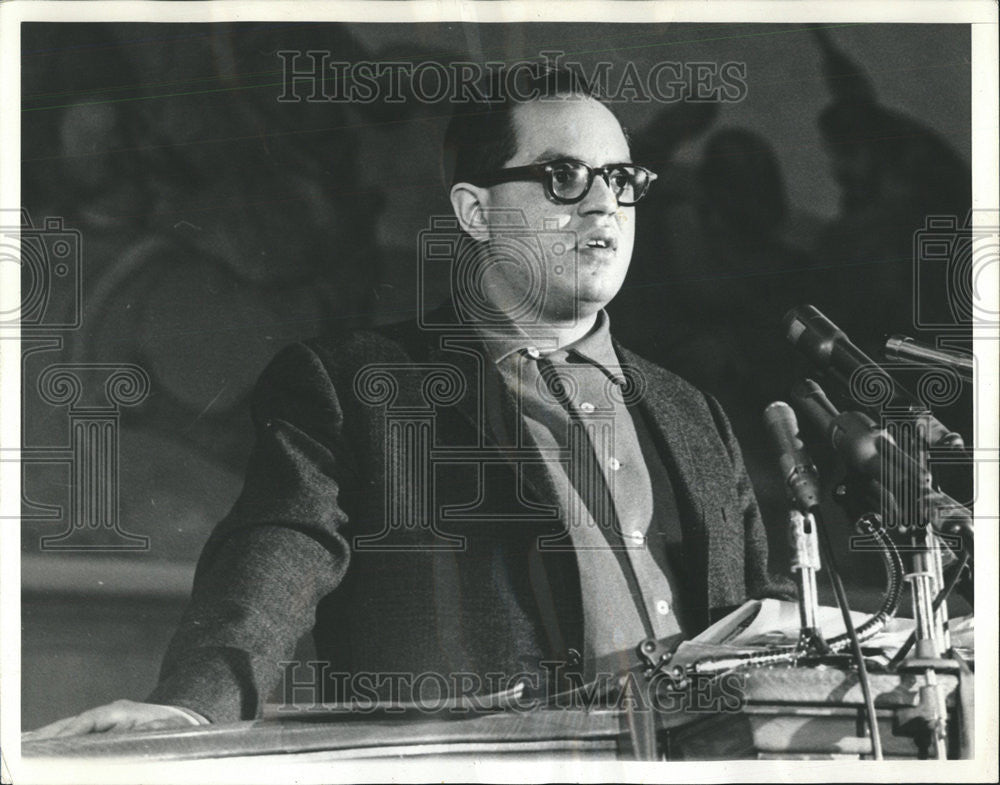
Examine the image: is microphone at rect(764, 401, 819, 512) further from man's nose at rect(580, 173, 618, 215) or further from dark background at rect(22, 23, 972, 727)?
man's nose at rect(580, 173, 618, 215)

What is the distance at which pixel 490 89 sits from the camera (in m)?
3.30

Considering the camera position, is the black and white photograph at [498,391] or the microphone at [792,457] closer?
the black and white photograph at [498,391]

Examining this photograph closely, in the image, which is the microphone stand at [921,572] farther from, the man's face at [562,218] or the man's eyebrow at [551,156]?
the man's eyebrow at [551,156]

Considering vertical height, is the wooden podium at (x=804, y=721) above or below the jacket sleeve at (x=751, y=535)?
below

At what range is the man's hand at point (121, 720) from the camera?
3.06 metres

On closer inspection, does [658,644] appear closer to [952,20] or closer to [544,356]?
[544,356]

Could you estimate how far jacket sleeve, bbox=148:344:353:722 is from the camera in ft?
10.1

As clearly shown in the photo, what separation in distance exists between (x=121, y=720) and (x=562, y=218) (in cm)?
161

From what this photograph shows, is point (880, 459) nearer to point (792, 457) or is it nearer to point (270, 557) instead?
point (792, 457)

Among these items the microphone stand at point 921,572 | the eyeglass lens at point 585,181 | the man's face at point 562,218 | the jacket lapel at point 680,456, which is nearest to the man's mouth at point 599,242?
the man's face at point 562,218

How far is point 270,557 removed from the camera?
10.2 ft

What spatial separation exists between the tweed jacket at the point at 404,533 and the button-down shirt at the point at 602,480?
0.13 ft

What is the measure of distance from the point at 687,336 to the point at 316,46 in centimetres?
120

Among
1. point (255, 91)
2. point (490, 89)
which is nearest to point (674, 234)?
point (490, 89)
